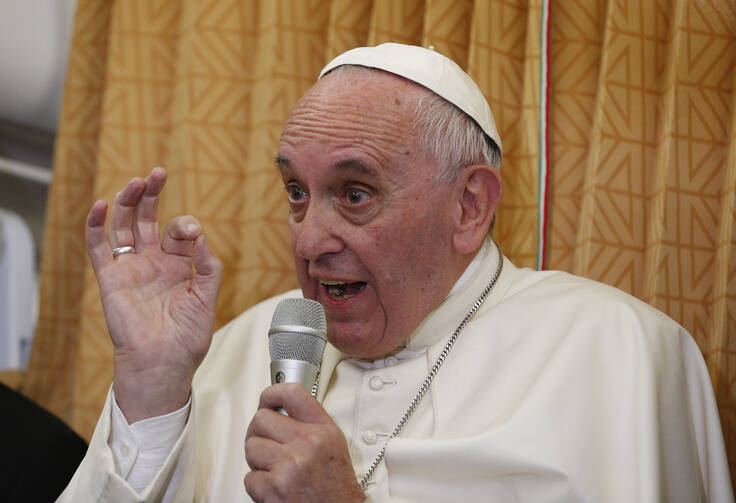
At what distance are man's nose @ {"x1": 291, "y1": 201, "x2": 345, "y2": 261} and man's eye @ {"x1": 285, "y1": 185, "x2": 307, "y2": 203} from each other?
0.26ft

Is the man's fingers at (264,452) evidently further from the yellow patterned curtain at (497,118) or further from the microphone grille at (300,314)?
the yellow patterned curtain at (497,118)

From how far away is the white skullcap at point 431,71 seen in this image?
79.0 inches

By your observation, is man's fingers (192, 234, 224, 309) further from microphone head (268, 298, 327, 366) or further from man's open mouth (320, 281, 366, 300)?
microphone head (268, 298, 327, 366)

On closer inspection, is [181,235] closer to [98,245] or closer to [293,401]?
[98,245]

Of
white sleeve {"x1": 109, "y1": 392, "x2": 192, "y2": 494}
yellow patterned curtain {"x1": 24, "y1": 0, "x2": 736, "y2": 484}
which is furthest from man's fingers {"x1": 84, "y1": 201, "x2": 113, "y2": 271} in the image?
yellow patterned curtain {"x1": 24, "y1": 0, "x2": 736, "y2": 484}

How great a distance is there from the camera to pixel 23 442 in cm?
242

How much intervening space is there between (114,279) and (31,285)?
188 centimetres

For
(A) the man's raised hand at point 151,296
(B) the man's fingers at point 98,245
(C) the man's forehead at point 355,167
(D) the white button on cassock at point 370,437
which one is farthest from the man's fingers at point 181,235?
(D) the white button on cassock at point 370,437

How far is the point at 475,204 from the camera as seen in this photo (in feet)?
6.74

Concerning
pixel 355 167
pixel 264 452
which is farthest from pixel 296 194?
pixel 264 452

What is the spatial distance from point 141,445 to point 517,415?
0.81 metres

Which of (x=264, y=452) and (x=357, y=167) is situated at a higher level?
(x=357, y=167)

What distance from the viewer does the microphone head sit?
160 cm

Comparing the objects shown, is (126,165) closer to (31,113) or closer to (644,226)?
(31,113)
